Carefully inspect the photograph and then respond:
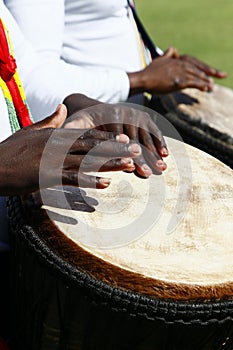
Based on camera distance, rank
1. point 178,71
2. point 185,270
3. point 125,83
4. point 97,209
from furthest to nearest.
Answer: point 178,71 < point 125,83 < point 97,209 < point 185,270

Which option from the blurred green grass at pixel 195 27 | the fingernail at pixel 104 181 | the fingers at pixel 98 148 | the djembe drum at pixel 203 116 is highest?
the fingers at pixel 98 148

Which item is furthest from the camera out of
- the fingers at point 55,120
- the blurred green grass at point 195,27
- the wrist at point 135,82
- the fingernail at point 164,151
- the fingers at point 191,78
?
the blurred green grass at point 195,27

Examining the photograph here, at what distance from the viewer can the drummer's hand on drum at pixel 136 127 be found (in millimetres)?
1408

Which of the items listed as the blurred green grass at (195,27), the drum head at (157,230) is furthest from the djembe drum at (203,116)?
the blurred green grass at (195,27)

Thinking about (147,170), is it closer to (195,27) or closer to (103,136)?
(103,136)

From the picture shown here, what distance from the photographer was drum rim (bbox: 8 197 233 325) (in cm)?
121

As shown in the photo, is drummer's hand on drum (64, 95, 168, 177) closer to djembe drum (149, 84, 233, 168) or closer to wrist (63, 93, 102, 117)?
wrist (63, 93, 102, 117)

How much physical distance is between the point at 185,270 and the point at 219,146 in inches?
27.3

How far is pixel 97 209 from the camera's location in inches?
52.2

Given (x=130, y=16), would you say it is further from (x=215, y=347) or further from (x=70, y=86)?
(x=215, y=347)

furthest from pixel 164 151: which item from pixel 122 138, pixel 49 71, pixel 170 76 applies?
pixel 170 76

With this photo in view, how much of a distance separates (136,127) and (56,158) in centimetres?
24

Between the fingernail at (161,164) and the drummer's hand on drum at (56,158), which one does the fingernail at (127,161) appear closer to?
the drummer's hand on drum at (56,158)

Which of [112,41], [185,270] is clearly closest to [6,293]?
[185,270]
